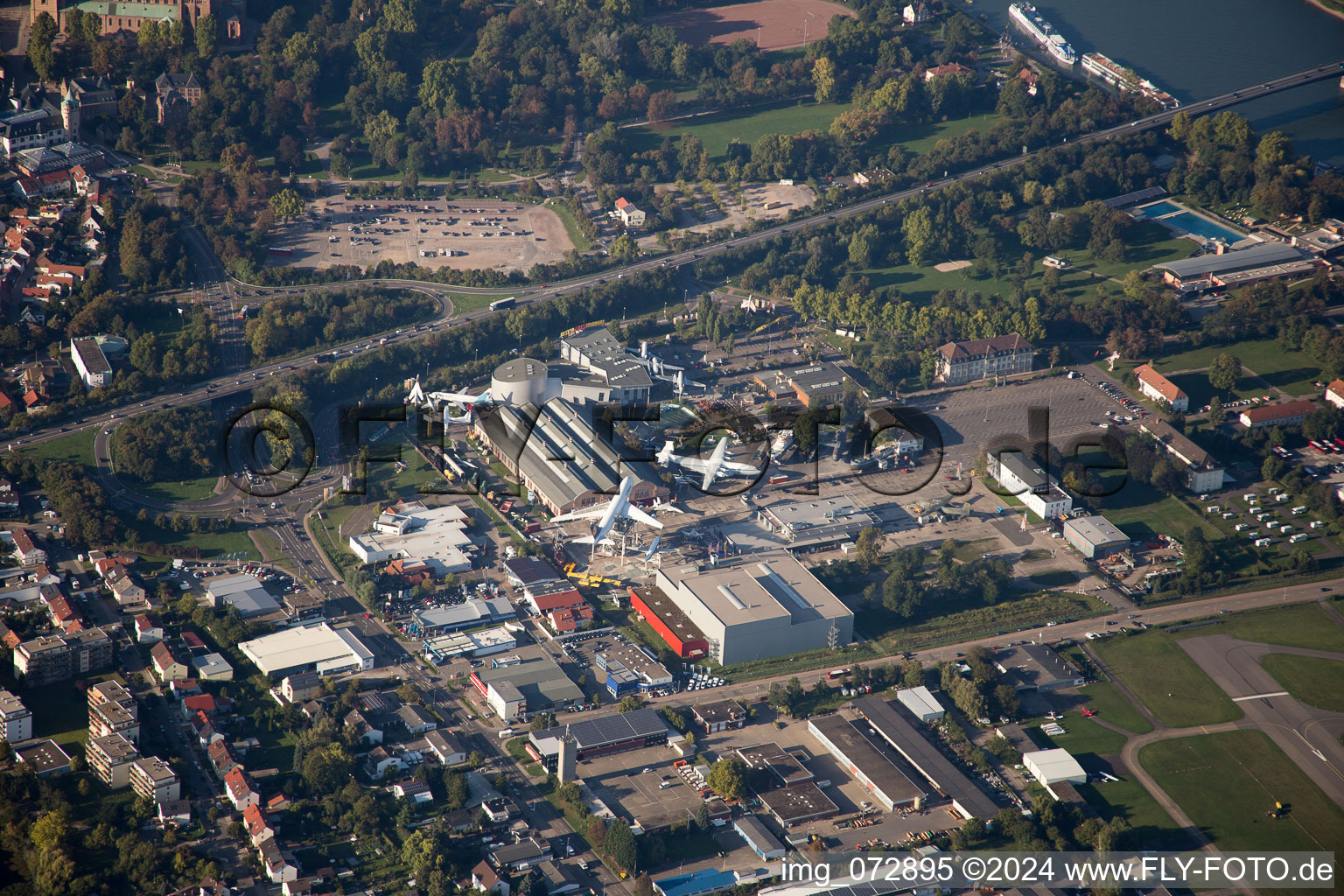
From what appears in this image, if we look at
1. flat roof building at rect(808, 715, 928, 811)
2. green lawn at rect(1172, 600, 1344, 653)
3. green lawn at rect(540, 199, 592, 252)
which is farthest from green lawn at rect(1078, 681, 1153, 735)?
green lawn at rect(540, 199, 592, 252)

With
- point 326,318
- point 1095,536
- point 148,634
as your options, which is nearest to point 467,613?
point 148,634

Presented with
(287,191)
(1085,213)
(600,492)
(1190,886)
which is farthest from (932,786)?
(287,191)

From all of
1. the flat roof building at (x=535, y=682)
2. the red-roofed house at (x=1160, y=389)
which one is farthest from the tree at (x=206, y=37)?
the red-roofed house at (x=1160, y=389)

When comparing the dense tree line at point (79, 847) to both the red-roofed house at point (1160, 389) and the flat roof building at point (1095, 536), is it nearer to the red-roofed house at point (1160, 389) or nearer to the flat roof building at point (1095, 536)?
the flat roof building at point (1095, 536)

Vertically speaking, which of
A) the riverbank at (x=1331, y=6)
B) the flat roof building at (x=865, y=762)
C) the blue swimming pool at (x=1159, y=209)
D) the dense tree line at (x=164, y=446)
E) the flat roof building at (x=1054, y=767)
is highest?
the riverbank at (x=1331, y=6)

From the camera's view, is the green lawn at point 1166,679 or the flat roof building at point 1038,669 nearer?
the green lawn at point 1166,679

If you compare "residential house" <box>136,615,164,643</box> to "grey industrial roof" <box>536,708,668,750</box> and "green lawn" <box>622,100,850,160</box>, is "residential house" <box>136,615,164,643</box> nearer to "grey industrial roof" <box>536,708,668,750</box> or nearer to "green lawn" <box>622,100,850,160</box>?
"grey industrial roof" <box>536,708,668,750</box>
